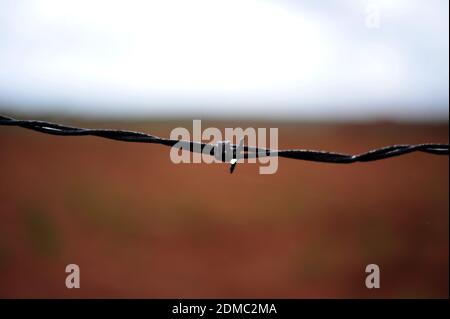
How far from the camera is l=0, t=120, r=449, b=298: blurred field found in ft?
18.0

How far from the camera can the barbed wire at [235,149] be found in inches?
66.2

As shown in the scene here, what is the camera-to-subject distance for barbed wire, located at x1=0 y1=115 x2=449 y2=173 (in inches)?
66.2

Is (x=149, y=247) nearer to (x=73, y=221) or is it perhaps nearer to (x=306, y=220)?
(x=73, y=221)

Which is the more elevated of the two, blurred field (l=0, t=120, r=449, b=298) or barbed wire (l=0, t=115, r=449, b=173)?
barbed wire (l=0, t=115, r=449, b=173)

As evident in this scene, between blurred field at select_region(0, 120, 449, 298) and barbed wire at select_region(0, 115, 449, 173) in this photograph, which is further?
blurred field at select_region(0, 120, 449, 298)

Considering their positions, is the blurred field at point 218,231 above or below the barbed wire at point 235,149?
below

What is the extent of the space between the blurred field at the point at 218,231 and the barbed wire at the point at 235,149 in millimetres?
3466

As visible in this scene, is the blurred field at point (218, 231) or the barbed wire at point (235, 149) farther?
the blurred field at point (218, 231)

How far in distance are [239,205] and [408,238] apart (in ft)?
13.0

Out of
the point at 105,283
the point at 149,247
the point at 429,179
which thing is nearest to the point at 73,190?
the point at 149,247

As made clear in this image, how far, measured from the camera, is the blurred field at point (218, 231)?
5488 millimetres

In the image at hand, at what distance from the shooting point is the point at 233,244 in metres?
7.36

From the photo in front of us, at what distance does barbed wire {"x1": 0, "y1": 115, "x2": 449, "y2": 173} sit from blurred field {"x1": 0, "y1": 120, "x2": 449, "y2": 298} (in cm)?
347

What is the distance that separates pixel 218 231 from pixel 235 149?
264 inches
